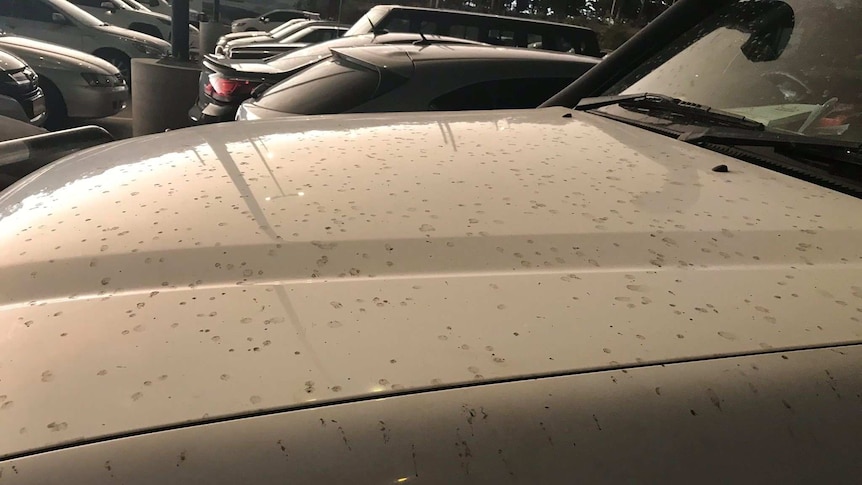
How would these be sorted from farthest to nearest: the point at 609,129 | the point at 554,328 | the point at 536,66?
the point at 536,66 < the point at 609,129 < the point at 554,328

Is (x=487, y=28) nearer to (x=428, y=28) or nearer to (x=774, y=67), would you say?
(x=428, y=28)

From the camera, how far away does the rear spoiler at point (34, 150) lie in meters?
2.44

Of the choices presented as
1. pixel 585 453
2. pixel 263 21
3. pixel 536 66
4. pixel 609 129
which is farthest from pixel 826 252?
pixel 263 21

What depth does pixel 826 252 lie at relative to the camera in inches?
54.3

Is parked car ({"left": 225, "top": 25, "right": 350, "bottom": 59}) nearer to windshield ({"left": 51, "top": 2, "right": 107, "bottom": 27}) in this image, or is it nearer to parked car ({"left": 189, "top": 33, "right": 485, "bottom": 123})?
windshield ({"left": 51, "top": 2, "right": 107, "bottom": 27})

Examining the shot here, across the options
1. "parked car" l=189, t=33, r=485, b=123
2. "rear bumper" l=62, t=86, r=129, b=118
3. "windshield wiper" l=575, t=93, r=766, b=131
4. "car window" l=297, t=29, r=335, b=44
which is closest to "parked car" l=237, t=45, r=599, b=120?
"parked car" l=189, t=33, r=485, b=123

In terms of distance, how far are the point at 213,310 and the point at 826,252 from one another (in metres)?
1.15

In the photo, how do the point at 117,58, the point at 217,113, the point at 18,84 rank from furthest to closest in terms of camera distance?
the point at 117,58
the point at 18,84
the point at 217,113

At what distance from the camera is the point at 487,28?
25.9 feet

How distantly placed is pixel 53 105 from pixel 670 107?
7809 mm

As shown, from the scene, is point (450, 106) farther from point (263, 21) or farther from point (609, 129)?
point (263, 21)

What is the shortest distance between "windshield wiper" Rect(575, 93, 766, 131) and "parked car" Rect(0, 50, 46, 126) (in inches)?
225

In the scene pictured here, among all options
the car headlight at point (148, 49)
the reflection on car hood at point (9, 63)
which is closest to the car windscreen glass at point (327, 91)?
the reflection on car hood at point (9, 63)

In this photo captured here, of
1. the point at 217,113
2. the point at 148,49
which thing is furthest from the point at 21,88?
the point at 148,49
